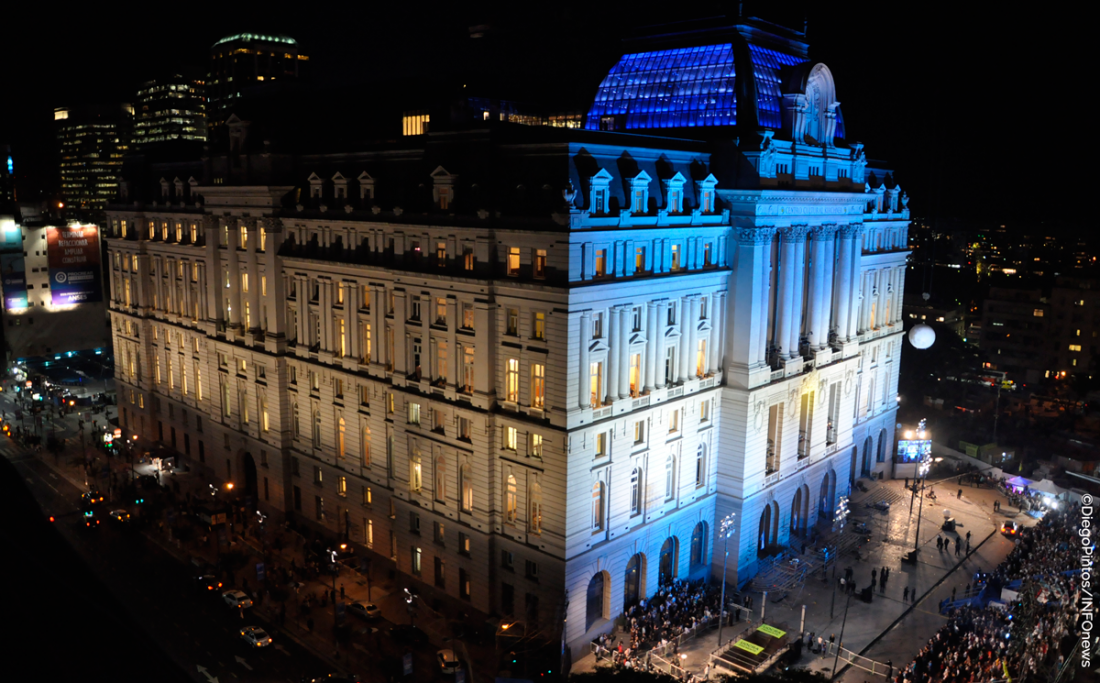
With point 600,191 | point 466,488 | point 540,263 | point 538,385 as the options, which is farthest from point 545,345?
point 466,488

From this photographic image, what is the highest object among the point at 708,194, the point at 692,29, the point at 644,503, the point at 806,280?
the point at 692,29

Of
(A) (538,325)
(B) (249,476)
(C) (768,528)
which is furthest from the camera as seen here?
(B) (249,476)

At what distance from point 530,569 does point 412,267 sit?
78.6ft

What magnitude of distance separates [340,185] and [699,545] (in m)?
42.8

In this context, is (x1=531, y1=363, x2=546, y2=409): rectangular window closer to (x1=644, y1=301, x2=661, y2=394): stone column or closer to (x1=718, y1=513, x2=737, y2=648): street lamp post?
(x1=644, y1=301, x2=661, y2=394): stone column

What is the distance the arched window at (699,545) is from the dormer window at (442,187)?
108 ft

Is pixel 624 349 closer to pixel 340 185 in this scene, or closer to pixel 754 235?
pixel 754 235

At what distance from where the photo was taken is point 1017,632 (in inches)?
2079

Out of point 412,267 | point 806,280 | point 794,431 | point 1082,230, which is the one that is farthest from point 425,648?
point 1082,230

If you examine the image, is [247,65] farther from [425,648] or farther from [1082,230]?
[1082,230]

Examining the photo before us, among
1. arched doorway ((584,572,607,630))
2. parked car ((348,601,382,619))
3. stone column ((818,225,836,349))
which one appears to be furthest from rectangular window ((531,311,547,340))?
stone column ((818,225,836,349))

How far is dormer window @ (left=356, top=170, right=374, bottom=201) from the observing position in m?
65.8

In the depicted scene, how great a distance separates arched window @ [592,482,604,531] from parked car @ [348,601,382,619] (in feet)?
58.4

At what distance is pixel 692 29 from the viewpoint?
239ft
